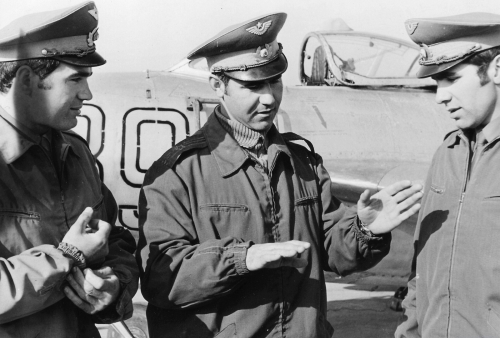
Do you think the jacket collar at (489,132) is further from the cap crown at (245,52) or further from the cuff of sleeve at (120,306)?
the cuff of sleeve at (120,306)

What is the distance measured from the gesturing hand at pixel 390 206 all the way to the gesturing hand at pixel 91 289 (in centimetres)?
99

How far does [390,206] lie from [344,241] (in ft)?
0.92

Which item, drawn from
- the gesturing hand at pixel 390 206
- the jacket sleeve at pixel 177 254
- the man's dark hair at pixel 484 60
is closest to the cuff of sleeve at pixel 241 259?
the jacket sleeve at pixel 177 254

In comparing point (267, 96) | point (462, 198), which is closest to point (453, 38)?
point (462, 198)

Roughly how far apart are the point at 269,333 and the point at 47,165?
3.50 ft

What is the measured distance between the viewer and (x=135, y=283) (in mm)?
2404

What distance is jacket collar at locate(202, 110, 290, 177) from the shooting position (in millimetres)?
2652

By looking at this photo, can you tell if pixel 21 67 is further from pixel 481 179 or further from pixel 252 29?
pixel 481 179

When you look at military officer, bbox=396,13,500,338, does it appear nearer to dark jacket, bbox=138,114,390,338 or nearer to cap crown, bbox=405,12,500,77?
cap crown, bbox=405,12,500,77

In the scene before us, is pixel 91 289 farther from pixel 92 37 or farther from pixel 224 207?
pixel 92 37

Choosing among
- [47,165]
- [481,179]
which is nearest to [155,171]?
[47,165]

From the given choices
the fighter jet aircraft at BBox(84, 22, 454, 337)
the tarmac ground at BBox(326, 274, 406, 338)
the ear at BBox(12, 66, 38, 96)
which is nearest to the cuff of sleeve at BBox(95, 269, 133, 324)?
the ear at BBox(12, 66, 38, 96)

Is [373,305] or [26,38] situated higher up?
[26,38]

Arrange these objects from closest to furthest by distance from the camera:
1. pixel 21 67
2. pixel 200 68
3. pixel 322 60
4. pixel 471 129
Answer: pixel 21 67, pixel 471 129, pixel 200 68, pixel 322 60
